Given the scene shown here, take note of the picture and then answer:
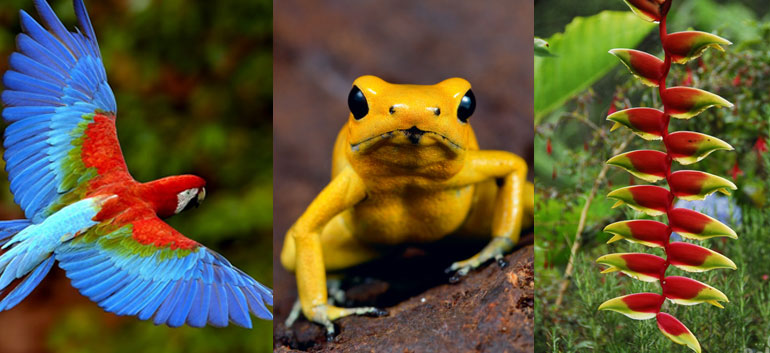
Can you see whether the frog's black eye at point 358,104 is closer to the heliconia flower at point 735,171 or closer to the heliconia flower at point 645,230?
the heliconia flower at point 645,230

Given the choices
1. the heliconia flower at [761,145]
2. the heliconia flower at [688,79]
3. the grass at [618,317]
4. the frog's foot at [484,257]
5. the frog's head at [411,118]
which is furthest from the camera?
the heliconia flower at [761,145]

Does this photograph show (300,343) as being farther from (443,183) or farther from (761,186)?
(761,186)

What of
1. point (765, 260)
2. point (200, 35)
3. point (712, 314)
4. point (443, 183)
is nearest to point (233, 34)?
point (200, 35)

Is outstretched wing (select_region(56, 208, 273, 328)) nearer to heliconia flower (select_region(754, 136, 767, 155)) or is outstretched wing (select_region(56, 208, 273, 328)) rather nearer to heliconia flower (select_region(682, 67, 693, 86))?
heliconia flower (select_region(682, 67, 693, 86))

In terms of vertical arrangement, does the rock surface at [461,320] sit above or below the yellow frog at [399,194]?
below

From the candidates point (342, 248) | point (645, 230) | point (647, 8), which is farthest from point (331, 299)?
point (647, 8)

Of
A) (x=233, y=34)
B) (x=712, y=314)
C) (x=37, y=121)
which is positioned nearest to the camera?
(x=37, y=121)

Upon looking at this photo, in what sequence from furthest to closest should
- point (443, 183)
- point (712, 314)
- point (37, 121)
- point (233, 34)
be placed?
point (233, 34) < point (712, 314) < point (443, 183) < point (37, 121)

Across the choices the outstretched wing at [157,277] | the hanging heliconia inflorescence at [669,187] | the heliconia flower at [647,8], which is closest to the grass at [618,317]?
the hanging heliconia inflorescence at [669,187]
